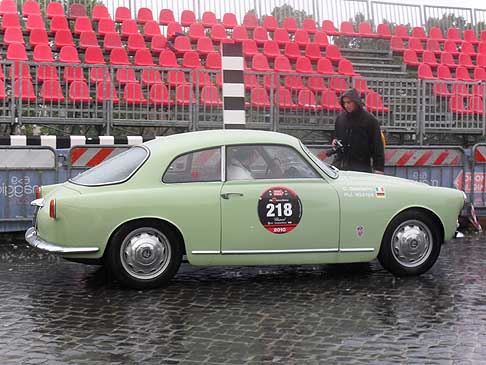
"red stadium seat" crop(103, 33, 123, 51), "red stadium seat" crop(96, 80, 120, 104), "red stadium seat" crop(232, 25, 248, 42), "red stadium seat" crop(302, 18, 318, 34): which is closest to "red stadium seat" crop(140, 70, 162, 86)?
"red stadium seat" crop(96, 80, 120, 104)

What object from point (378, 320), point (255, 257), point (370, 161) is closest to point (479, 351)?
point (378, 320)

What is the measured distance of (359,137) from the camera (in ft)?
28.4

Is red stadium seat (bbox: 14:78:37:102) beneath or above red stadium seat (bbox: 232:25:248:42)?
beneath

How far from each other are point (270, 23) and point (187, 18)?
214 centimetres

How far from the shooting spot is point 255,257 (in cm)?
646

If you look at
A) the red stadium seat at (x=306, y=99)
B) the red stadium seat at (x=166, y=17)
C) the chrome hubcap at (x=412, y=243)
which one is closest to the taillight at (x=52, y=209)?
the chrome hubcap at (x=412, y=243)

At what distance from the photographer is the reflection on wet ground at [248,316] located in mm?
4613

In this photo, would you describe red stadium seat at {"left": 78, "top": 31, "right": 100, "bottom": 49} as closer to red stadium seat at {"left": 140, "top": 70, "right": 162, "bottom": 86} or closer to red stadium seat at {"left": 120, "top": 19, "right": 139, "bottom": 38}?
red stadium seat at {"left": 120, "top": 19, "right": 139, "bottom": 38}

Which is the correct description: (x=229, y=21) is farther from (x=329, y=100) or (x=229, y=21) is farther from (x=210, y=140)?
(x=210, y=140)

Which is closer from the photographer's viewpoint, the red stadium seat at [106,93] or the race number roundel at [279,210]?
the race number roundel at [279,210]

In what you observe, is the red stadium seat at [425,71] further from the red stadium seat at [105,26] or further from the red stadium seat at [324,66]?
the red stadium seat at [105,26]

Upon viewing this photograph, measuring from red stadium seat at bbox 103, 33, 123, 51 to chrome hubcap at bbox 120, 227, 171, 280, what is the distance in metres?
10.5

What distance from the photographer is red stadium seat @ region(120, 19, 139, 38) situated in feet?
55.1

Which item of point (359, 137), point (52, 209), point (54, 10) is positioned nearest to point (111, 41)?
point (54, 10)
